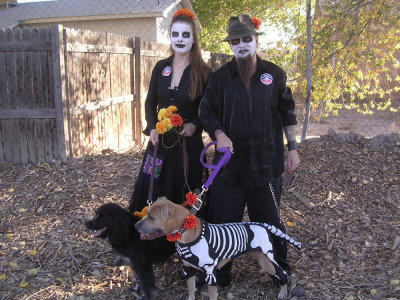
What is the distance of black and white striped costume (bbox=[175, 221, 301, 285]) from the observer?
9.91 feet

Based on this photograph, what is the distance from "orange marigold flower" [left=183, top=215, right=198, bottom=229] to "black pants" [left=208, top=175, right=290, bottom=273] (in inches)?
23.9

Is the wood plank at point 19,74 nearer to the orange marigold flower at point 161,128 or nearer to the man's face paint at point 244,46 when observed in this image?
the orange marigold flower at point 161,128

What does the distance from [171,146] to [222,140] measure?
0.68 meters

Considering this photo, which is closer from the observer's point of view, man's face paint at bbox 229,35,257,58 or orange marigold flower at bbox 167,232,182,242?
orange marigold flower at bbox 167,232,182,242

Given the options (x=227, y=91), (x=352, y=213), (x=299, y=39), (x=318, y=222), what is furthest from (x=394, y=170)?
(x=227, y=91)

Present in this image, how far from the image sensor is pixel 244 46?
3199mm

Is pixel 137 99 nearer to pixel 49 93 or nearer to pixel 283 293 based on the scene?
pixel 49 93

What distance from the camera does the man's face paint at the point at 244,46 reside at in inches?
126

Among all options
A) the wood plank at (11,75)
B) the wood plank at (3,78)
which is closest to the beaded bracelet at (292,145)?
the wood plank at (11,75)

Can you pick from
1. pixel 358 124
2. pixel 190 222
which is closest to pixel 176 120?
pixel 190 222

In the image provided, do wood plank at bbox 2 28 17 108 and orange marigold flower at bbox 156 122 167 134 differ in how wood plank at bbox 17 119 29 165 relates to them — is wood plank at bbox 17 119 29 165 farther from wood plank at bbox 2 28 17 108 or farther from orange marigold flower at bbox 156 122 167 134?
orange marigold flower at bbox 156 122 167 134

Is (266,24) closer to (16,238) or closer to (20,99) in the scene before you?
(20,99)

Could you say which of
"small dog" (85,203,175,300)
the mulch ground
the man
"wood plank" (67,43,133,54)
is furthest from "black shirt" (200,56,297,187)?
"wood plank" (67,43,133,54)

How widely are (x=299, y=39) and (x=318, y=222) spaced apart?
397 cm
